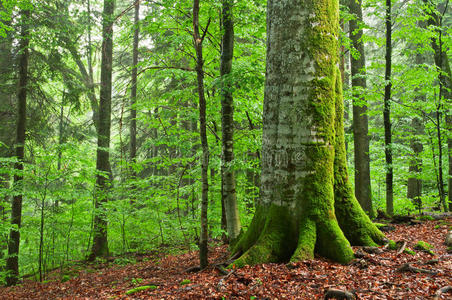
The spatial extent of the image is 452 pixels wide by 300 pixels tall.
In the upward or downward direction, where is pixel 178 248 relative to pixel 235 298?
downward

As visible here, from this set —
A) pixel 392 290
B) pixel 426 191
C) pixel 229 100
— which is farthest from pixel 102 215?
pixel 426 191

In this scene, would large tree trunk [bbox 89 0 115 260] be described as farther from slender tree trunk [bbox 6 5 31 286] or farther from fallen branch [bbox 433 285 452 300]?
fallen branch [bbox 433 285 452 300]

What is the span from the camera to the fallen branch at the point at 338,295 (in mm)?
2604

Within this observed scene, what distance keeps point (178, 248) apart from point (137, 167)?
3.06 m

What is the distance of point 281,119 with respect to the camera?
397cm

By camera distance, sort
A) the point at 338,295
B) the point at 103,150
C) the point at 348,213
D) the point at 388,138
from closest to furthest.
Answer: the point at 338,295 < the point at 348,213 < the point at 388,138 < the point at 103,150

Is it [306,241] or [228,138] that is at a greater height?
[228,138]

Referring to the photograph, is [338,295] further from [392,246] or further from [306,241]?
[392,246]

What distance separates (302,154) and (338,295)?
1744 millimetres

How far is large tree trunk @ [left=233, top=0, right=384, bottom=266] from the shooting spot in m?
3.75

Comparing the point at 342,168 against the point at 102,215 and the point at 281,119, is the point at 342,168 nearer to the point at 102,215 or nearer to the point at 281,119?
the point at 281,119

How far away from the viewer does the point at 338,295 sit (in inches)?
105

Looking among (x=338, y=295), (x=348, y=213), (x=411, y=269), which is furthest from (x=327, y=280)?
(x=348, y=213)

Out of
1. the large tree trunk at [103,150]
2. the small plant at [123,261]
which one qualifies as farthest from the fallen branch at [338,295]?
the large tree trunk at [103,150]
